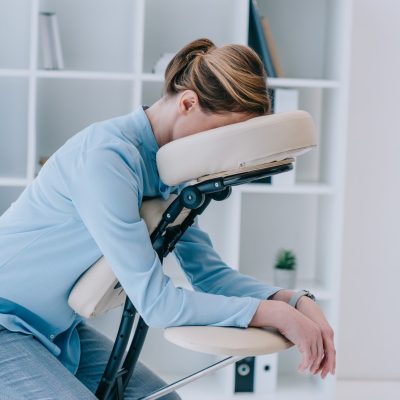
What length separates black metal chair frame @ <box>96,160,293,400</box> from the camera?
1.39 m

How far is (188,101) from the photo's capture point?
58.5 inches

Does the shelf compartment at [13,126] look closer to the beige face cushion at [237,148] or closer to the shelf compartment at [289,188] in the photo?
the shelf compartment at [289,188]

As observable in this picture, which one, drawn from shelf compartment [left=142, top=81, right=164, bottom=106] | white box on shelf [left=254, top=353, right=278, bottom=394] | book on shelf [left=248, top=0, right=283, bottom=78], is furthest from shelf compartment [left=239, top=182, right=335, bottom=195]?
white box on shelf [left=254, top=353, right=278, bottom=394]

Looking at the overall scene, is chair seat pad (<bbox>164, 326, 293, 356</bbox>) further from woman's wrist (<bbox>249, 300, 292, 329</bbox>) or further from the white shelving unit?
the white shelving unit

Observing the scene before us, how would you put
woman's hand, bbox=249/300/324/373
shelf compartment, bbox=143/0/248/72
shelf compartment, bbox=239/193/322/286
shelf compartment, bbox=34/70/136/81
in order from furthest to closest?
shelf compartment, bbox=239/193/322/286
shelf compartment, bbox=143/0/248/72
shelf compartment, bbox=34/70/136/81
woman's hand, bbox=249/300/324/373

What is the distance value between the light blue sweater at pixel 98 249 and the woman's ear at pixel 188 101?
0.35ft

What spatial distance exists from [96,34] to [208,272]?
4.76 feet

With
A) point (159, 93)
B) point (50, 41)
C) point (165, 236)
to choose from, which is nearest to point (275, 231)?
point (159, 93)

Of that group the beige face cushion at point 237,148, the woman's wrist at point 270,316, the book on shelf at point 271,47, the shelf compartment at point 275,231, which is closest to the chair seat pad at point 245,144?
the beige face cushion at point 237,148

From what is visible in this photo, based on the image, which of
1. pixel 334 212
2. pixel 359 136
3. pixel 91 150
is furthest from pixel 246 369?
pixel 91 150

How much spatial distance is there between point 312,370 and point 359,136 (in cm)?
172

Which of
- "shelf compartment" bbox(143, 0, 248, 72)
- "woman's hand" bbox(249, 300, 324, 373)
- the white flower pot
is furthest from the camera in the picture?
"shelf compartment" bbox(143, 0, 248, 72)

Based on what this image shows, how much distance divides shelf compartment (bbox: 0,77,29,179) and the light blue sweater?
130 cm

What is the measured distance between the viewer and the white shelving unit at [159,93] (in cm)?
274
